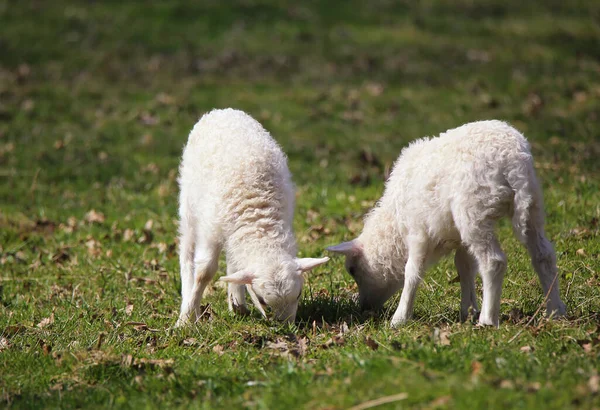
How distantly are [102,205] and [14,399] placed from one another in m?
5.58

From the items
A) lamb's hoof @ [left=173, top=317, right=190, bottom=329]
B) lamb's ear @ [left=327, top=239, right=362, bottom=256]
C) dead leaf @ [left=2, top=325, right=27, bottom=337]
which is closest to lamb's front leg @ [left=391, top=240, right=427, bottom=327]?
lamb's ear @ [left=327, top=239, right=362, bottom=256]

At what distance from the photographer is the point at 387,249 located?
A: 6.73 m

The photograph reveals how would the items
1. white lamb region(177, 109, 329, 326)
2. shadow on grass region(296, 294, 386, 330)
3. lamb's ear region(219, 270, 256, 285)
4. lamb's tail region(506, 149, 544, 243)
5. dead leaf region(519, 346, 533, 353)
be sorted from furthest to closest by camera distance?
shadow on grass region(296, 294, 386, 330) → white lamb region(177, 109, 329, 326) → lamb's ear region(219, 270, 256, 285) → lamb's tail region(506, 149, 544, 243) → dead leaf region(519, 346, 533, 353)

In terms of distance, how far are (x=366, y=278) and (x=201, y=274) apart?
57.1 inches

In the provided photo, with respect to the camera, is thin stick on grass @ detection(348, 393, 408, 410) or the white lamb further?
the white lamb

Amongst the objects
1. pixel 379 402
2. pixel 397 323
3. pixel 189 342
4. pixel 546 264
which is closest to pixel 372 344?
pixel 397 323

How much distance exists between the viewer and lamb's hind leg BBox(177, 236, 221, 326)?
6.77 m

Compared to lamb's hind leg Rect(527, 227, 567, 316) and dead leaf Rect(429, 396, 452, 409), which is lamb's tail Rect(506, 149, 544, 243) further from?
dead leaf Rect(429, 396, 452, 409)

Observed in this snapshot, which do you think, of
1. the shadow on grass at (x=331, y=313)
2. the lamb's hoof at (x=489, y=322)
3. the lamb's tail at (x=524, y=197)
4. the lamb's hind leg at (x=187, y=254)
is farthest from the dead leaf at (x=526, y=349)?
the lamb's hind leg at (x=187, y=254)

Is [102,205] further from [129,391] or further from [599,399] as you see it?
[599,399]

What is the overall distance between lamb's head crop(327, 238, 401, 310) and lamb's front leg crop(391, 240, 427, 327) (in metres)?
0.43

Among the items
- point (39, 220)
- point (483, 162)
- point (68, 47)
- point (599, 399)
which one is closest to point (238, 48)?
point (68, 47)

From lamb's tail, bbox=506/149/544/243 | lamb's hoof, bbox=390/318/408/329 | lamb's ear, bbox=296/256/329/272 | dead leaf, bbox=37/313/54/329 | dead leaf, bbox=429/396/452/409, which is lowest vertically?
dead leaf, bbox=37/313/54/329

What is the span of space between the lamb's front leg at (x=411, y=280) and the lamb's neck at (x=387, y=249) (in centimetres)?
33
